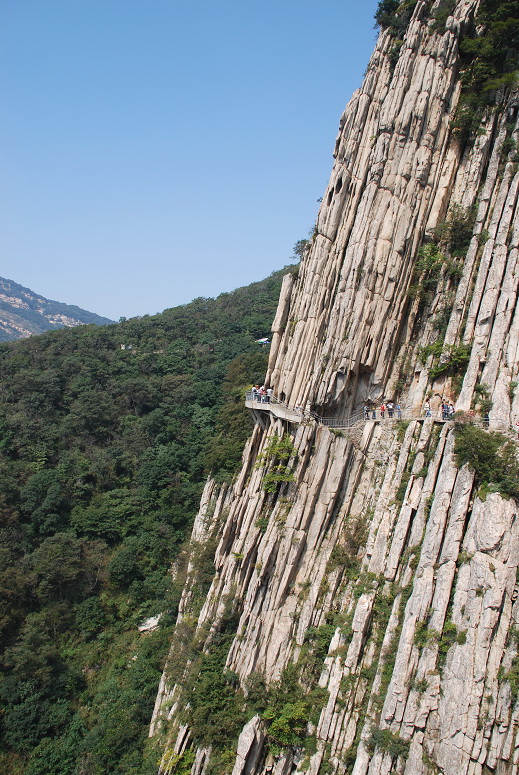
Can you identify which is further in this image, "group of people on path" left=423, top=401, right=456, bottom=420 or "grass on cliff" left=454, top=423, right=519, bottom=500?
"group of people on path" left=423, top=401, right=456, bottom=420

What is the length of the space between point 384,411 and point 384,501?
4124 millimetres

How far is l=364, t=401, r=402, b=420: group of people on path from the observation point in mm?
20672

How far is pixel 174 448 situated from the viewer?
46750 millimetres

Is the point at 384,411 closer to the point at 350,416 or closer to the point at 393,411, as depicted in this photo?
the point at 393,411

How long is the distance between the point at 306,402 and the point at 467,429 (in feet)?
29.5

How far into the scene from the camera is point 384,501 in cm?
1809

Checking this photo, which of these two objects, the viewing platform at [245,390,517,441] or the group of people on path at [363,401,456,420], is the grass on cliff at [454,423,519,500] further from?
the group of people on path at [363,401,456,420]

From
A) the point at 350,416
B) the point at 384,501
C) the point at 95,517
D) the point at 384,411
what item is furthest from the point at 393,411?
the point at 95,517

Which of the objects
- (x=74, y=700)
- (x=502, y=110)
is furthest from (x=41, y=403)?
(x=502, y=110)

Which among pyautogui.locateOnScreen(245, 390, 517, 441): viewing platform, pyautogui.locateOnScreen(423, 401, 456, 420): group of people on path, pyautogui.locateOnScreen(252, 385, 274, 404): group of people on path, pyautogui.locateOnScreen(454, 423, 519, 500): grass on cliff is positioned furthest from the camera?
pyautogui.locateOnScreen(252, 385, 274, 404): group of people on path

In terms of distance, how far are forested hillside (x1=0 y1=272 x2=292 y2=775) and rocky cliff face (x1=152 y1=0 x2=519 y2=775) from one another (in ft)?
18.0

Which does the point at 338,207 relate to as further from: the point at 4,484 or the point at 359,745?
the point at 4,484

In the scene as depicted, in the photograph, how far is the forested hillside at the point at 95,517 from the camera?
28.1 meters

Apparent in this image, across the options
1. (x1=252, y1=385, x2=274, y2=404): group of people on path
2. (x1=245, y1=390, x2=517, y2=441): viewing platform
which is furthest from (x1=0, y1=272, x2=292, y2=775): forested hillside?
(x1=245, y1=390, x2=517, y2=441): viewing platform
